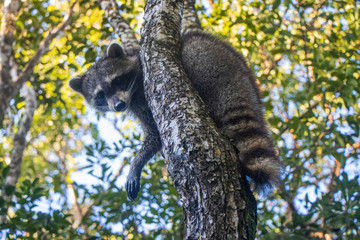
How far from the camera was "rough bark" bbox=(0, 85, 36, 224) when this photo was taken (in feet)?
16.1

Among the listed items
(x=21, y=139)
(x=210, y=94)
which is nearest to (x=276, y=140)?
(x=210, y=94)

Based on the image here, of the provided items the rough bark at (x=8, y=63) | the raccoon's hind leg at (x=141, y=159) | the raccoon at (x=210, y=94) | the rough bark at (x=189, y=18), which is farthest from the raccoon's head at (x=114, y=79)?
the rough bark at (x=8, y=63)

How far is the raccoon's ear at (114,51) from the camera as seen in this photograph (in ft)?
14.1

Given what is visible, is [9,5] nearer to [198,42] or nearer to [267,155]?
[198,42]

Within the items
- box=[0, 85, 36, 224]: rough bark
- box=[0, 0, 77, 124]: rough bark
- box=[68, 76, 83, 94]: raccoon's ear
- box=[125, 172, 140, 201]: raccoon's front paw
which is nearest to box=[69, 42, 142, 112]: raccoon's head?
box=[68, 76, 83, 94]: raccoon's ear

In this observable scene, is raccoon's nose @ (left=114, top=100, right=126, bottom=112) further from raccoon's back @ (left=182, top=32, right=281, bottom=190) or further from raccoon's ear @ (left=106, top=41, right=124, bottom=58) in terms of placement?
raccoon's back @ (left=182, top=32, right=281, bottom=190)

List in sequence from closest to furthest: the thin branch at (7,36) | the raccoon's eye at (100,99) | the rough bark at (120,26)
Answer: the rough bark at (120,26), the raccoon's eye at (100,99), the thin branch at (7,36)

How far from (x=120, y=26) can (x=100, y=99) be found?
3.58 ft

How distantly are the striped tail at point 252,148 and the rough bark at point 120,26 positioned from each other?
1.78 metres

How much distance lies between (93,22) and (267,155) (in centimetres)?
432

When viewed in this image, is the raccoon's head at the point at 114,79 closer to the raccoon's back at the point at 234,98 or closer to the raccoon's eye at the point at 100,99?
the raccoon's eye at the point at 100,99

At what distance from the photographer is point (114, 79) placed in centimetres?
432

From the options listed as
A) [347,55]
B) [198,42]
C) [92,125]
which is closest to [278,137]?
[347,55]

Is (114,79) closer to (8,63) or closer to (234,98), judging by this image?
(8,63)
